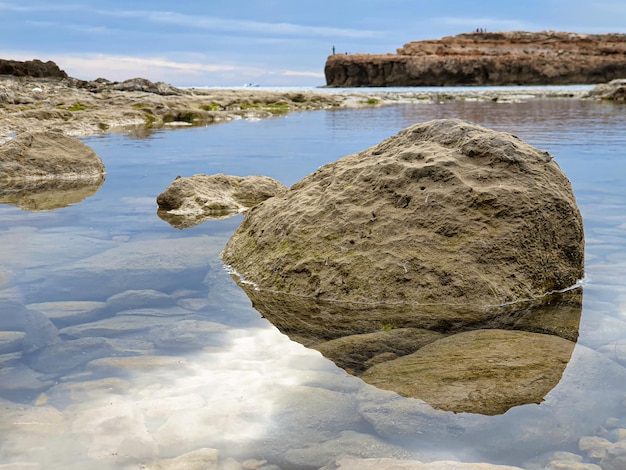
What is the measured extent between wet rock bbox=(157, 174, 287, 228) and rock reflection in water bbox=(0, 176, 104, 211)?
1326 mm

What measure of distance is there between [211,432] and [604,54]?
11356cm

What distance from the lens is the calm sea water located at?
8.55ft

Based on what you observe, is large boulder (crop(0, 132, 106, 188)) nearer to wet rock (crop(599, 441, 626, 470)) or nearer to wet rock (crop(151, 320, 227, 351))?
wet rock (crop(151, 320, 227, 351))

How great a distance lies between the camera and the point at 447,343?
11.8ft

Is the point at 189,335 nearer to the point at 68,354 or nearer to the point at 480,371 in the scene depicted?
the point at 68,354

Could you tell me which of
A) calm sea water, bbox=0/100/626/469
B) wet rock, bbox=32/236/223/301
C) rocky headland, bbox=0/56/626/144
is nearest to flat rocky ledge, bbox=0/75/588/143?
rocky headland, bbox=0/56/626/144

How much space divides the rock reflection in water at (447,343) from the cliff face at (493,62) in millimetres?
102241

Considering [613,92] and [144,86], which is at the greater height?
[144,86]

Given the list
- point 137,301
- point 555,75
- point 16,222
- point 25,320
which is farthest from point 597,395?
point 555,75

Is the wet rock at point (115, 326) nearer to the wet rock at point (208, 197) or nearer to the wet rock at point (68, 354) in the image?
the wet rock at point (68, 354)

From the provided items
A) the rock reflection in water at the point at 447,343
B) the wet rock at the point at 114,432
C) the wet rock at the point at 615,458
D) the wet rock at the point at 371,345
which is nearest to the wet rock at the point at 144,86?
the rock reflection in water at the point at 447,343

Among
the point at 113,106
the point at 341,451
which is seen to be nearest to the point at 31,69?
the point at 113,106

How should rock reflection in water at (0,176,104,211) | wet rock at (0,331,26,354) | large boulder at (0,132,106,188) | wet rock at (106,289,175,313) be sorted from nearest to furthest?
wet rock at (0,331,26,354) → wet rock at (106,289,175,313) → rock reflection in water at (0,176,104,211) → large boulder at (0,132,106,188)

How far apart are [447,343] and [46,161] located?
7.91 metres
